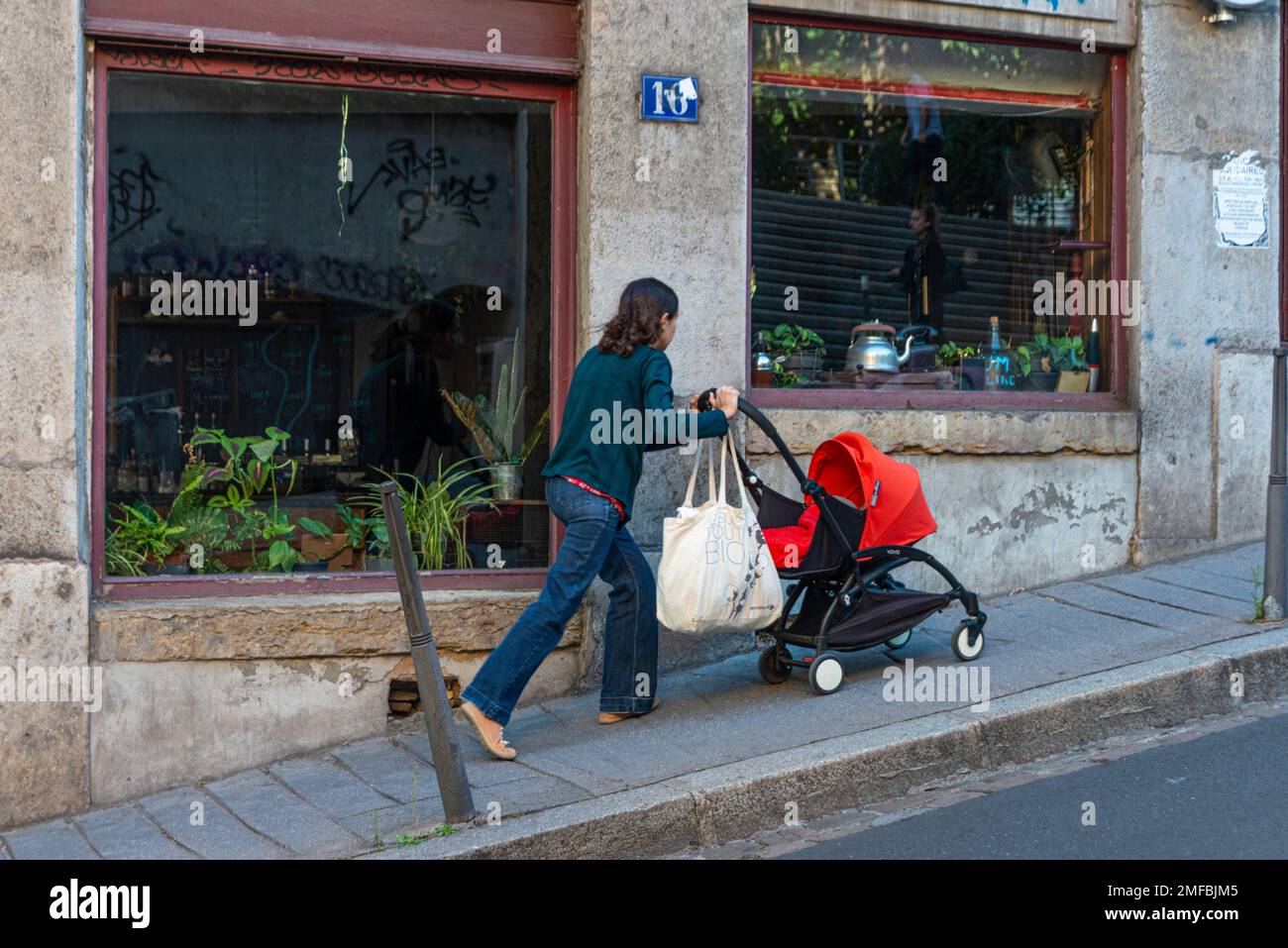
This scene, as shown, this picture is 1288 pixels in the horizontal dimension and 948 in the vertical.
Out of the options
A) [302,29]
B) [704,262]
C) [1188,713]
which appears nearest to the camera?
[1188,713]

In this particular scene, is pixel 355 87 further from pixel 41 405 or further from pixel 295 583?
pixel 295 583

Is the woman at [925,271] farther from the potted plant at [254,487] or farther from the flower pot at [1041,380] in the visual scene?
the potted plant at [254,487]

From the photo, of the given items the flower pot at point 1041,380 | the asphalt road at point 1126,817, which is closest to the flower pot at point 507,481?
the asphalt road at point 1126,817

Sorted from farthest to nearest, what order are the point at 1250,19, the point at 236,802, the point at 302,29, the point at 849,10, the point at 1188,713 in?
the point at 1250,19, the point at 849,10, the point at 302,29, the point at 1188,713, the point at 236,802

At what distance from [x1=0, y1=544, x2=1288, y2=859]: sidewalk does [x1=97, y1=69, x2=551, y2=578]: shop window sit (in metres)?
1.15

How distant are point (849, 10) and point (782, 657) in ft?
11.7

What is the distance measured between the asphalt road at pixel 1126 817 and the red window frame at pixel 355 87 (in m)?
2.59

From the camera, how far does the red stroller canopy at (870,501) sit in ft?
20.1

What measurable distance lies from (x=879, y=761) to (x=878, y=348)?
126 inches

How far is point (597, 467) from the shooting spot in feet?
18.8

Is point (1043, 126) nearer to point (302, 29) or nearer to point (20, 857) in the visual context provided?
point (302, 29)

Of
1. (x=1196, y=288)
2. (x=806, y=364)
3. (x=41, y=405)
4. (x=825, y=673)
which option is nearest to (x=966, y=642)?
(x=825, y=673)

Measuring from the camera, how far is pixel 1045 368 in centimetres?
823

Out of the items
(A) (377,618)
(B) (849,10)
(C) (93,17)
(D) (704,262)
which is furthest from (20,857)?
(B) (849,10)
